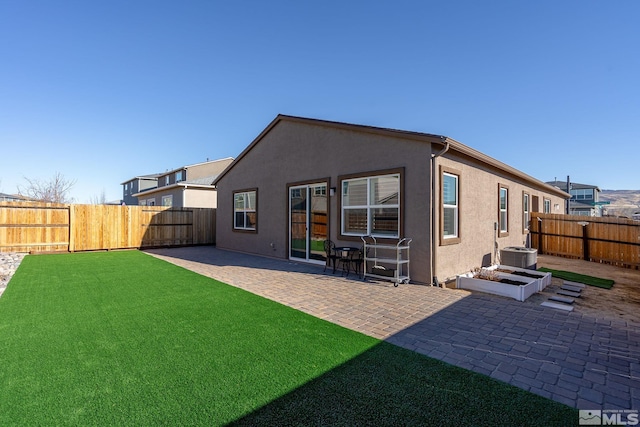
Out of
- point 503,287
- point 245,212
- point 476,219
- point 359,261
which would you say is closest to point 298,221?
point 359,261

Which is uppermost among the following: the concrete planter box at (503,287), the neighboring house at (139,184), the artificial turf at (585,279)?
the neighboring house at (139,184)

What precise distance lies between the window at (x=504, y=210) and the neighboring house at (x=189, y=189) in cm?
1287

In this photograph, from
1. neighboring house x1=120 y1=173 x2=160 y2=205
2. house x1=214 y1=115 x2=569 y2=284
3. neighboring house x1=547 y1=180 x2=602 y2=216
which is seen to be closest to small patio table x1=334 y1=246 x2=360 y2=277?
house x1=214 y1=115 x2=569 y2=284

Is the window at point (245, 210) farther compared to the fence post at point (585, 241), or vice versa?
the window at point (245, 210)

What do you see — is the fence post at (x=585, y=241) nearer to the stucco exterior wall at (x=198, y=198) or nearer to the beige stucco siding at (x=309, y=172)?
the beige stucco siding at (x=309, y=172)

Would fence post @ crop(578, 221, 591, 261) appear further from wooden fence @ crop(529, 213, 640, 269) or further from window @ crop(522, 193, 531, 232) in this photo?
window @ crop(522, 193, 531, 232)

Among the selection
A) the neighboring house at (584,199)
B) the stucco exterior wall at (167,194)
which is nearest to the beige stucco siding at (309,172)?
the stucco exterior wall at (167,194)

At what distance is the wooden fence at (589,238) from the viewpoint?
10.2 m

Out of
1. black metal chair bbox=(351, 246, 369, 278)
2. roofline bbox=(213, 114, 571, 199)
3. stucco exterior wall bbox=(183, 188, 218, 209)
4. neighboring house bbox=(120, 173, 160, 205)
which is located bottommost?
black metal chair bbox=(351, 246, 369, 278)

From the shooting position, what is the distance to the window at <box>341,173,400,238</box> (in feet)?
23.4

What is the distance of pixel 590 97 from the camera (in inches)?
436

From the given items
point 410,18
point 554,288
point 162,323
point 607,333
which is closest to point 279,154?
point 410,18

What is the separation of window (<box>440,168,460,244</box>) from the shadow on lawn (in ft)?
14.2

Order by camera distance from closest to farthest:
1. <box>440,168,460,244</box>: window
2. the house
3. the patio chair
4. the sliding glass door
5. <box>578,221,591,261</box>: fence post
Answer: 1. the house
2. <box>440,168,460,244</box>: window
3. the patio chair
4. the sliding glass door
5. <box>578,221,591,261</box>: fence post
